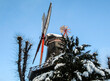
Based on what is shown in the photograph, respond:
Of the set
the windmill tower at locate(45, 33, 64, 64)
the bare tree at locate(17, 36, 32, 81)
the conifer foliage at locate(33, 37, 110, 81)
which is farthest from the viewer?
the windmill tower at locate(45, 33, 64, 64)

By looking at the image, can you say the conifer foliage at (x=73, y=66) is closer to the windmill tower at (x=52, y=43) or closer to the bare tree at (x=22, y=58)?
the bare tree at (x=22, y=58)

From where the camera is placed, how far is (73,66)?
8164mm

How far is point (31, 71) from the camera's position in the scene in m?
17.1

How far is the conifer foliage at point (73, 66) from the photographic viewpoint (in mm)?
7633

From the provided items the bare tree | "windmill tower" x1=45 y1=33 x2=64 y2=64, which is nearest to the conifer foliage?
the bare tree

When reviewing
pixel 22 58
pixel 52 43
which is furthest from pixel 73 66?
pixel 52 43

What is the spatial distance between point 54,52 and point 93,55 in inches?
567

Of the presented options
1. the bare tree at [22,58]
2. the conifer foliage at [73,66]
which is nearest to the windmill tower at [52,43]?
the bare tree at [22,58]

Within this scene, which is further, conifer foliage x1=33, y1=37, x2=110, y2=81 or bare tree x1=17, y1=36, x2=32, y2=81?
bare tree x1=17, y1=36, x2=32, y2=81

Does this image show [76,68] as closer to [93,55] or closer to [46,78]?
[93,55]

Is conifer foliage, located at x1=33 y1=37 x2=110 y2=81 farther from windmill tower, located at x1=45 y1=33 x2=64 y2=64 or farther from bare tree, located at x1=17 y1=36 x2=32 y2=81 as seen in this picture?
windmill tower, located at x1=45 y1=33 x2=64 y2=64

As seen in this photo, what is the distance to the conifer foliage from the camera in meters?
7.63

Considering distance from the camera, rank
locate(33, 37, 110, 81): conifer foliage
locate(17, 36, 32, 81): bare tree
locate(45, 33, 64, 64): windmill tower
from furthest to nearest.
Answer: locate(45, 33, 64, 64): windmill tower, locate(17, 36, 32, 81): bare tree, locate(33, 37, 110, 81): conifer foliage

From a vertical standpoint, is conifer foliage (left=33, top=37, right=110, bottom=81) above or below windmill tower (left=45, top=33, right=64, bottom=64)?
below
